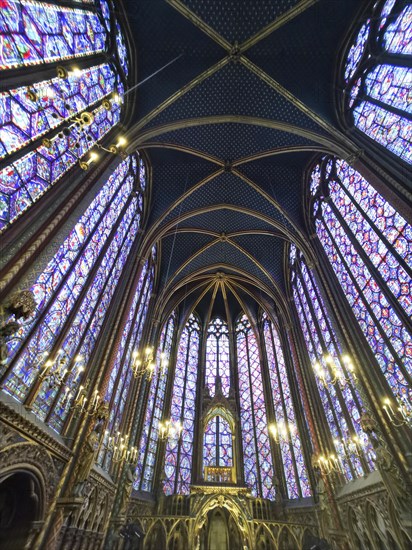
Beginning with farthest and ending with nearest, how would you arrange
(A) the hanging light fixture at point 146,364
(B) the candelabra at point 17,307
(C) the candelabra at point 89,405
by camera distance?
(A) the hanging light fixture at point 146,364 → (C) the candelabra at point 89,405 → (B) the candelabra at point 17,307

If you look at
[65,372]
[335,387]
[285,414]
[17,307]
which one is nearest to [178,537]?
[285,414]

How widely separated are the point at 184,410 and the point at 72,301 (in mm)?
12520

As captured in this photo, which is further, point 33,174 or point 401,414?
point 401,414

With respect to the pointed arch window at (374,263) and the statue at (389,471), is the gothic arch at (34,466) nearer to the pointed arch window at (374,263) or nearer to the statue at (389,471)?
the statue at (389,471)

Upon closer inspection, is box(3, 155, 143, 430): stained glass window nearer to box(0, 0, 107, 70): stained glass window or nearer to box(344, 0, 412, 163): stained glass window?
box(0, 0, 107, 70): stained glass window

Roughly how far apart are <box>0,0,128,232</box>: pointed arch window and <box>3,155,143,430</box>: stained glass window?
1943mm

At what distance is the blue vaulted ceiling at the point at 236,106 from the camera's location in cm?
1097

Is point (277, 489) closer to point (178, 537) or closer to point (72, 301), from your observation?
point (178, 537)

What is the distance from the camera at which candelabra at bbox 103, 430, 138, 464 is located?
11.5 metres

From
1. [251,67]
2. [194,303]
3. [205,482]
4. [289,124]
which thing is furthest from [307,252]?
[205,482]

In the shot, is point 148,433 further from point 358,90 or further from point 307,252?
point 358,90

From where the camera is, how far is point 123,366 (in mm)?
13078

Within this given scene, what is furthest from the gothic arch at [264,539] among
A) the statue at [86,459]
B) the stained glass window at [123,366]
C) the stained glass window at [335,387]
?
the statue at [86,459]

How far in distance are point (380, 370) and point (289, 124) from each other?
10680 mm
